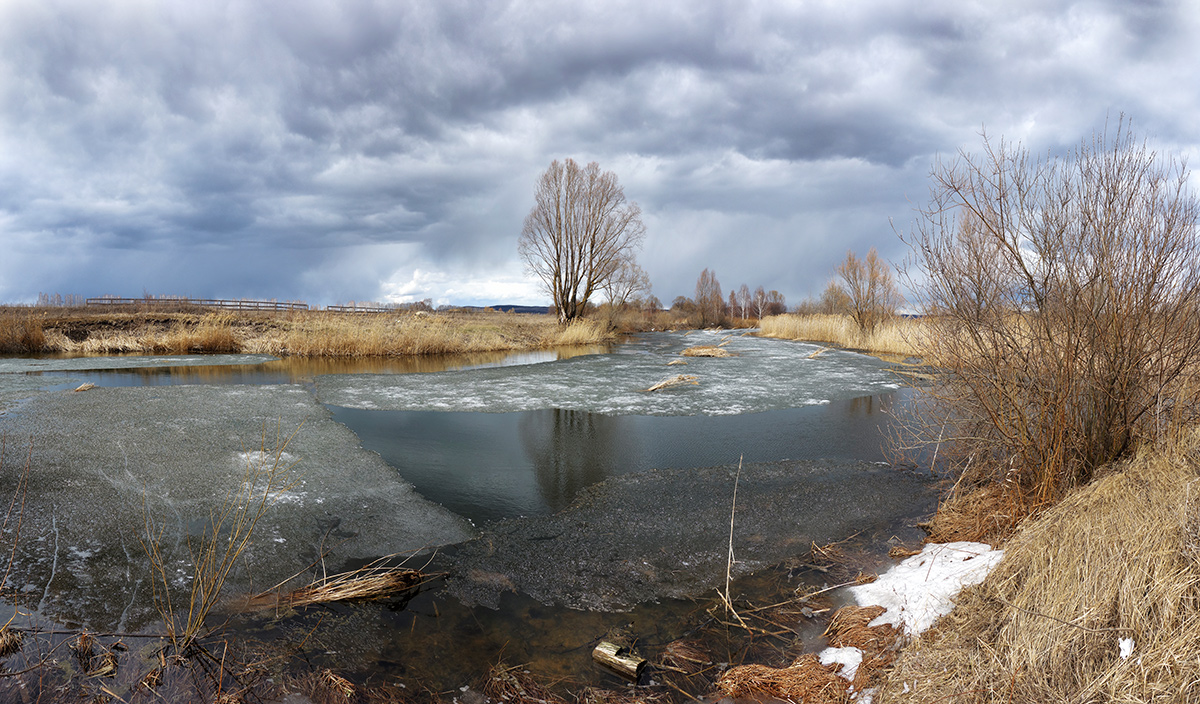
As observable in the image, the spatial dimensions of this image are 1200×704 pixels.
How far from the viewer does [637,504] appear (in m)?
5.36

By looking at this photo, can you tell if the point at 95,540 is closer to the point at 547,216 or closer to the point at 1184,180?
the point at 1184,180

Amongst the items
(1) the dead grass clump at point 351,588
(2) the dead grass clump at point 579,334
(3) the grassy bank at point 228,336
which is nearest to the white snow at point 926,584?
(1) the dead grass clump at point 351,588

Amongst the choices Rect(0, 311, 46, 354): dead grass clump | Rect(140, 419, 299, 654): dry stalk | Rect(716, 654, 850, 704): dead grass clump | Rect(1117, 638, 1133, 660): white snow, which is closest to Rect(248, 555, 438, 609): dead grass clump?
Rect(140, 419, 299, 654): dry stalk

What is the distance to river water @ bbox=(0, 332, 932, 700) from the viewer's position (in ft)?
11.5

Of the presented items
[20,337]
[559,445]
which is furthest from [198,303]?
[559,445]

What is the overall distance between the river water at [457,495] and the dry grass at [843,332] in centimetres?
997

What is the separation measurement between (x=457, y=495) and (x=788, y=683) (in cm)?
358

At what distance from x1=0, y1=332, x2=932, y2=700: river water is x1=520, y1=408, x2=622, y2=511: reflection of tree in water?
40 millimetres

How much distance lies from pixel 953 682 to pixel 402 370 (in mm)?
14814

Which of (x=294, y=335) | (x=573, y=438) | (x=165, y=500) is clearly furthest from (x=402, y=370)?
(x=165, y=500)

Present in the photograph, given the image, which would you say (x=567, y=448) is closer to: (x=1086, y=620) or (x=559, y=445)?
(x=559, y=445)

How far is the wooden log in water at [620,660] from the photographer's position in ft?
9.69

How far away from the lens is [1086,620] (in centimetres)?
241

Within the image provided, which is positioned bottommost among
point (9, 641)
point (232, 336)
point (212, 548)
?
point (9, 641)
